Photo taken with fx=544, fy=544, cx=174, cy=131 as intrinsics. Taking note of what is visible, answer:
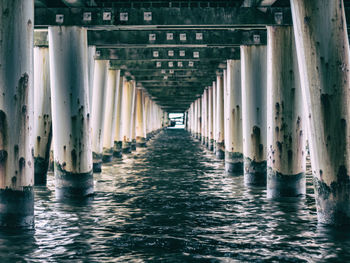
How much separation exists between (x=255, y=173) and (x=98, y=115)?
8.14 metres

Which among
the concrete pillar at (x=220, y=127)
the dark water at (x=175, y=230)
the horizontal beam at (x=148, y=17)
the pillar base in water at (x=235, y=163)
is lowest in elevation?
the dark water at (x=175, y=230)

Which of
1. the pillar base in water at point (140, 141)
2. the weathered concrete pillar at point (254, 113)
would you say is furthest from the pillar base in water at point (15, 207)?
the pillar base in water at point (140, 141)

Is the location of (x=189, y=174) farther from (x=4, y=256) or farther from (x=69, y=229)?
(x=4, y=256)

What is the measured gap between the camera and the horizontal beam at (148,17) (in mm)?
14750

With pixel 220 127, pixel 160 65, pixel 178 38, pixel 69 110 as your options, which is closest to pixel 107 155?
pixel 160 65

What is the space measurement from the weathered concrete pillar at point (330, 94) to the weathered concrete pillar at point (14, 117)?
206 inches

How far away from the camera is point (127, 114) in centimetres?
3791

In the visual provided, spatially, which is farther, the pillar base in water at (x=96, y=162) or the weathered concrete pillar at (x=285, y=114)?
the pillar base in water at (x=96, y=162)

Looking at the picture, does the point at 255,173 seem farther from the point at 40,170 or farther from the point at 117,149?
the point at 117,149

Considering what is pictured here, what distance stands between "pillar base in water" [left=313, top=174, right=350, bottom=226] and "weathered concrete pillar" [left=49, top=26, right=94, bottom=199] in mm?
6943

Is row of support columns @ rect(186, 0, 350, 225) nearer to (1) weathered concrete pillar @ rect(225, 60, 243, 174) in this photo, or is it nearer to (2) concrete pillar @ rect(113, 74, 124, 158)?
(1) weathered concrete pillar @ rect(225, 60, 243, 174)

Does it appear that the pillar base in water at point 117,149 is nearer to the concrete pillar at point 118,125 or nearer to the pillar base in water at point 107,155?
the concrete pillar at point 118,125

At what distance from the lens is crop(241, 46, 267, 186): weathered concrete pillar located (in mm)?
17766

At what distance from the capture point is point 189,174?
2258cm
